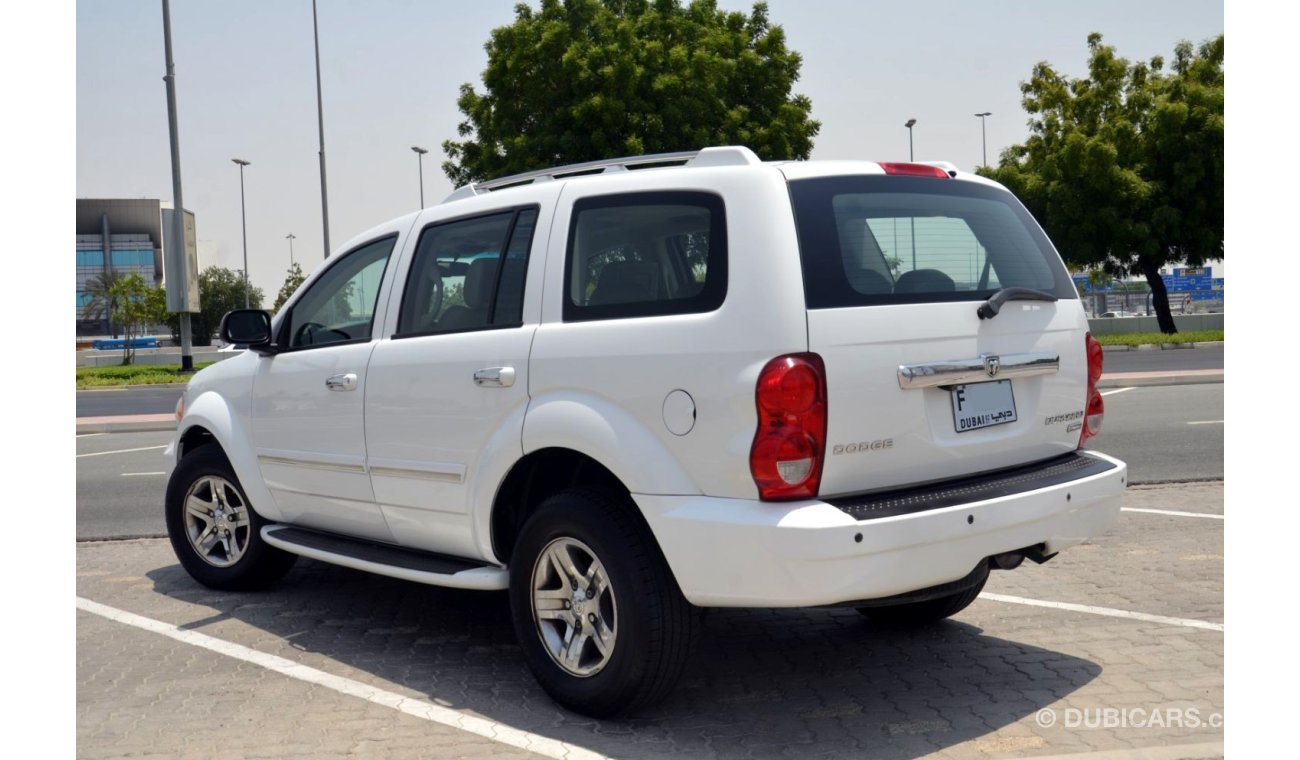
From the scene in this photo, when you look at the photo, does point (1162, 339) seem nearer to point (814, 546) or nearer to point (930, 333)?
point (930, 333)

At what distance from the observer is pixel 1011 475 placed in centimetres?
451

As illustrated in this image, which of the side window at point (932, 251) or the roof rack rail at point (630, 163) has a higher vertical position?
the roof rack rail at point (630, 163)

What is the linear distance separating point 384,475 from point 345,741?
1.40m

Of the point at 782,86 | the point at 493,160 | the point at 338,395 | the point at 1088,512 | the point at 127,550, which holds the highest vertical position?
the point at 782,86

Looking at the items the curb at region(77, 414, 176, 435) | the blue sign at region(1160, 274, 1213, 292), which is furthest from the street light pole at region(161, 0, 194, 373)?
the blue sign at region(1160, 274, 1213, 292)

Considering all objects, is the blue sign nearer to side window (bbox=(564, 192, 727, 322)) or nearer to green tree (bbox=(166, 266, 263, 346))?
green tree (bbox=(166, 266, 263, 346))

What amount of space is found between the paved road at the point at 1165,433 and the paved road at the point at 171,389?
609cm

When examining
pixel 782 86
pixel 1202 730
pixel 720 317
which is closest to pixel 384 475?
pixel 720 317

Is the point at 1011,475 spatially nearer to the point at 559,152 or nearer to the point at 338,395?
the point at 338,395

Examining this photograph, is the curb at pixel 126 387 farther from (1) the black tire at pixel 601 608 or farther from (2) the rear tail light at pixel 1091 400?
(2) the rear tail light at pixel 1091 400

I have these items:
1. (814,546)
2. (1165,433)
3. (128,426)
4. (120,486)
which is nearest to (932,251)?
(814,546)

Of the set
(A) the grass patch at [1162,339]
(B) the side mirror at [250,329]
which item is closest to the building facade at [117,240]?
(A) the grass patch at [1162,339]

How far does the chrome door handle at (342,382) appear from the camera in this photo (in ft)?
18.2

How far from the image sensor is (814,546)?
3848 millimetres
